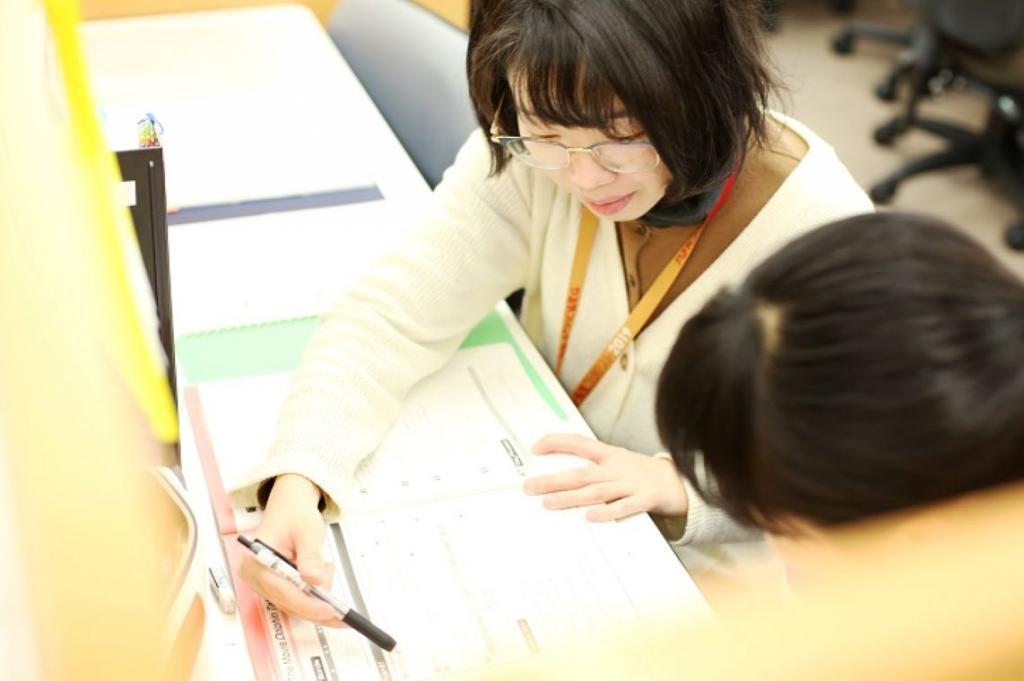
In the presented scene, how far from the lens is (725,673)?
0.21 m

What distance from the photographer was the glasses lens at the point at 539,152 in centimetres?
113

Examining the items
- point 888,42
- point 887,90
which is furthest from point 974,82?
point 888,42

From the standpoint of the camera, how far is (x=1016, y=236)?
2922 mm

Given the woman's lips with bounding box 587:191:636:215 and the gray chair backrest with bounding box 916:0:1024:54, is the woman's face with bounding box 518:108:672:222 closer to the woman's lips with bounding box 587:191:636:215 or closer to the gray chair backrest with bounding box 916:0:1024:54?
the woman's lips with bounding box 587:191:636:215

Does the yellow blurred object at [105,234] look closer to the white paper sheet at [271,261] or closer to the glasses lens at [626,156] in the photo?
the glasses lens at [626,156]

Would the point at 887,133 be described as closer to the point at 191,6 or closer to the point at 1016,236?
the point at 1016,236

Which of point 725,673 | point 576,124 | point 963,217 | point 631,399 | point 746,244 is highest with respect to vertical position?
point 725,673

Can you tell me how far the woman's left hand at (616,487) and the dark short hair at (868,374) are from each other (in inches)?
14.6

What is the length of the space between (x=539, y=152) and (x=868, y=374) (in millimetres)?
557

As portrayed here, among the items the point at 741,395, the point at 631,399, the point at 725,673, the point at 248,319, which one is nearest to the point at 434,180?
the point at 248,319

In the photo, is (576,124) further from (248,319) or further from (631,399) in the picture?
(248,319)

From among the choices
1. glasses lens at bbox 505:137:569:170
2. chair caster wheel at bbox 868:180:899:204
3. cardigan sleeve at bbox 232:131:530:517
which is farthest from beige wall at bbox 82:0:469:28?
chair caster wheel at bbox 868:180:899:204

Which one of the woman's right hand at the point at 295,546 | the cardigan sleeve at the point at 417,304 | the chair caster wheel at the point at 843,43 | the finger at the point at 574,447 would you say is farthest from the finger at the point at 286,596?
the chair caster wheel at the point at 843,43

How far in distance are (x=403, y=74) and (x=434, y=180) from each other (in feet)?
0.77
